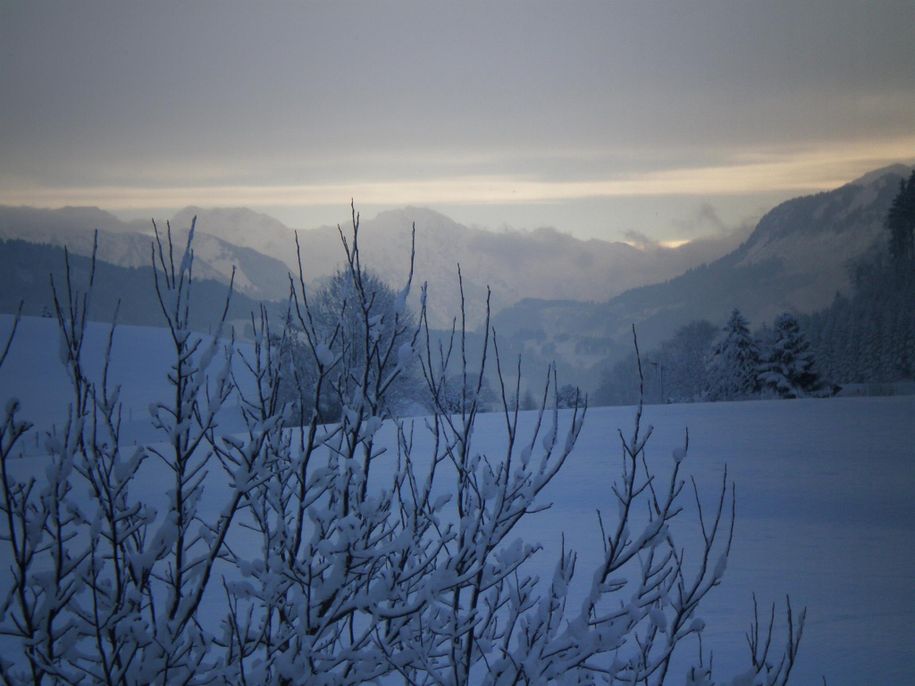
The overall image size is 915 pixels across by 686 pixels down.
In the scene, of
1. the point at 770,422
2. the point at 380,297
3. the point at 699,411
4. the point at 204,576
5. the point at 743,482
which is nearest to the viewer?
the point at 204,576

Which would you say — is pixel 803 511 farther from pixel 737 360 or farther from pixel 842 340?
pixel 842 340

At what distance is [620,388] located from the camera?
58844 mm

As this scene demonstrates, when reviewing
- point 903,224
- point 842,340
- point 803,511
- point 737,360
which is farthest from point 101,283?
point 803,511

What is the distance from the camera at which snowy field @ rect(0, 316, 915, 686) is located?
6898 mm

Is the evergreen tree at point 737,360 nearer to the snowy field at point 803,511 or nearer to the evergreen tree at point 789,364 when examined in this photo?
the evergreen tree at point 789,364

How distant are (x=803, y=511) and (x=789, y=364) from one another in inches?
781

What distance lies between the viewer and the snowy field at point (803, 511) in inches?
272

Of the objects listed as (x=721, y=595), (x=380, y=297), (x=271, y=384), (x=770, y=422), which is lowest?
(x=721, y=595)

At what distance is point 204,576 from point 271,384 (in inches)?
36.1

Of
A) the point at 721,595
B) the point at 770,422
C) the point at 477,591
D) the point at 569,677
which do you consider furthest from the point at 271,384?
the point at 770,422

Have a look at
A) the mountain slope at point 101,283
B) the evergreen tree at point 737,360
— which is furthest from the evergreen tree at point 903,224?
the mountain slope at point 101,283

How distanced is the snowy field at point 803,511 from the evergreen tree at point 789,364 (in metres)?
11.3

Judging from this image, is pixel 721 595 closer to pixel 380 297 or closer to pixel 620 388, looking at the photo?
pixel 380 297

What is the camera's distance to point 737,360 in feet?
105
